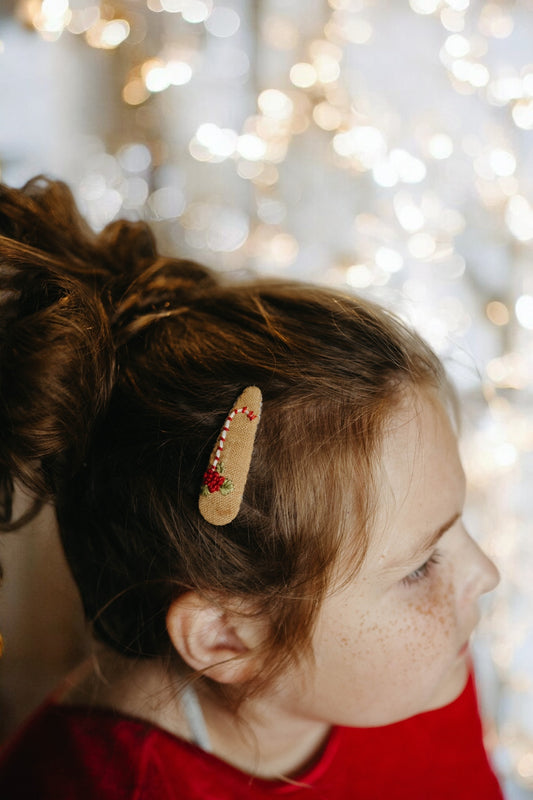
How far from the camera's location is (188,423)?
2.13ft

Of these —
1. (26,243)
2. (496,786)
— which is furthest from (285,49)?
(496,786)

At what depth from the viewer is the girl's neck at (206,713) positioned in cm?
80

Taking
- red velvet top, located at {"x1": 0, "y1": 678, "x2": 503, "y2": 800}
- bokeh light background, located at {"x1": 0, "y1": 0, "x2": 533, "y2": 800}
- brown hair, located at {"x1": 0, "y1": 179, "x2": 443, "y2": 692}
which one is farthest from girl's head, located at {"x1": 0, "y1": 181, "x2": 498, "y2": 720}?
bokeh light background, located at {"x1": 0, "y1": 0, "x2": 533, "y2": 800}

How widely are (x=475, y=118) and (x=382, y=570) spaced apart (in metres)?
0.89

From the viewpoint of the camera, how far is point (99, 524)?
71cm

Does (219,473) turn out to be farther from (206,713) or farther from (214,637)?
(206,713)

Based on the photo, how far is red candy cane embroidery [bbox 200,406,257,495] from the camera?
614mm

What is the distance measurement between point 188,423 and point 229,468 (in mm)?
65

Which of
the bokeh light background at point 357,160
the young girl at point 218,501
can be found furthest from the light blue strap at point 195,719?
the bokeh light background at point 357,160

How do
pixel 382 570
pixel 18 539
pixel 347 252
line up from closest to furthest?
pixel 382 570, pixel 18 539, pixel 347 252

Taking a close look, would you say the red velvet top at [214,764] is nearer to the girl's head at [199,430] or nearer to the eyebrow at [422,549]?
the girl's head at [199,430]

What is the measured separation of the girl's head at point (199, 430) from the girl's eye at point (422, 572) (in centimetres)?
2

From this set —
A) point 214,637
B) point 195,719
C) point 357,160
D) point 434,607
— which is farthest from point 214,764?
point 357,160

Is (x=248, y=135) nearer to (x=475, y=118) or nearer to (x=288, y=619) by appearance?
(x=475, y=118)
